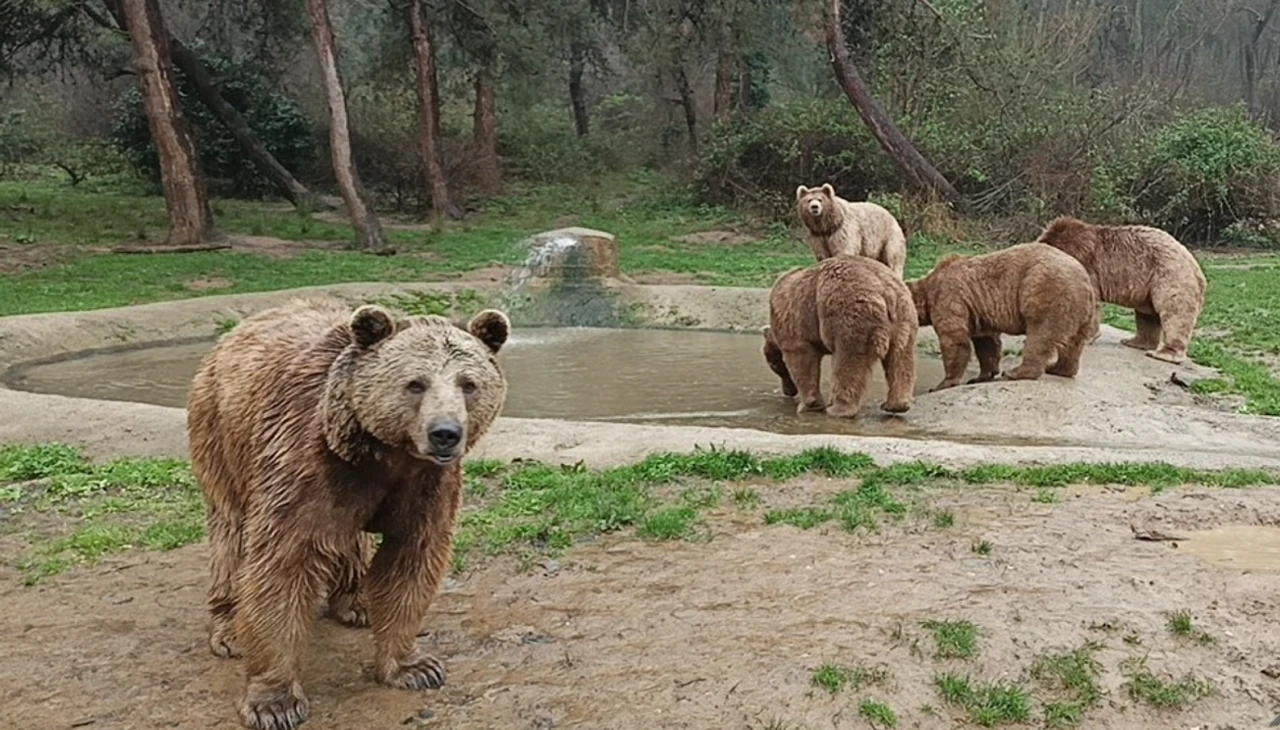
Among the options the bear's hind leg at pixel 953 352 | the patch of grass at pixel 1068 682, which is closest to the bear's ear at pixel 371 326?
the patch of grass at pixel 1068 682

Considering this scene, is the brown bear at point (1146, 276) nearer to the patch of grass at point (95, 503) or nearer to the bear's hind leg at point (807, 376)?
the bear's hind leg at point (807, 376)

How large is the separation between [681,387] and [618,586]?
5.74 metres

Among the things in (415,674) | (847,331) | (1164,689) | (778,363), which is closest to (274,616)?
(415,674)

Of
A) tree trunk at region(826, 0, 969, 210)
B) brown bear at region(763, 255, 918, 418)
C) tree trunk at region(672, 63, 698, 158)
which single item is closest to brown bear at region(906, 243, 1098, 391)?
brown bear at region(763, 255, 918, 418)

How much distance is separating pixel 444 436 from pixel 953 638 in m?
2.21

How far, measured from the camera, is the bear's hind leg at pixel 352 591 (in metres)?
4.69

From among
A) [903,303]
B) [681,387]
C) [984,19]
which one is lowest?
[681,387]

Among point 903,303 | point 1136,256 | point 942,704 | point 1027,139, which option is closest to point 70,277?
point 903,303

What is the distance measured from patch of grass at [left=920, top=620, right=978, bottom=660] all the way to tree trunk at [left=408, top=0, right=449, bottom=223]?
22.6 m

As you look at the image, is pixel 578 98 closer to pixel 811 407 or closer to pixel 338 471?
pixel 811 407

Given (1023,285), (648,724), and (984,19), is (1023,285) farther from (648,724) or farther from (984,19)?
(984,19)

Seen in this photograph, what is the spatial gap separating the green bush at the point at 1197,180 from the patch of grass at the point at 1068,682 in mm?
21091

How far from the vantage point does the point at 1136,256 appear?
465 inches

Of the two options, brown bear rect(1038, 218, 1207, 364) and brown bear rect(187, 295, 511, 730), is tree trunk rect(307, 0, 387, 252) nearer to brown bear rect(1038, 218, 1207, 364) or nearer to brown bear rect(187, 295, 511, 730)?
brown bear rect(1038, 218, 1207, 364)
